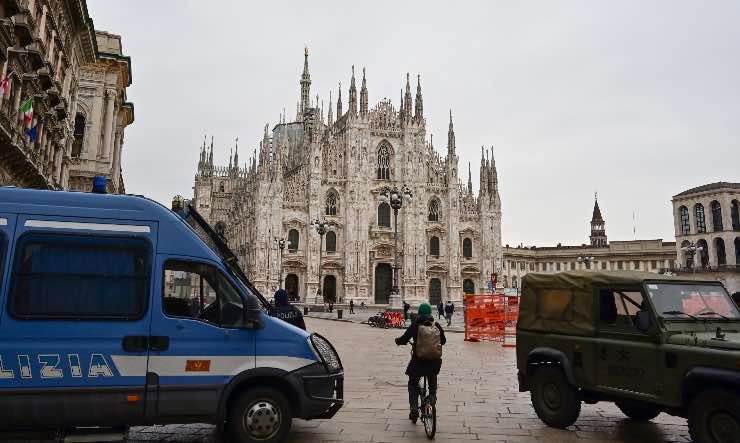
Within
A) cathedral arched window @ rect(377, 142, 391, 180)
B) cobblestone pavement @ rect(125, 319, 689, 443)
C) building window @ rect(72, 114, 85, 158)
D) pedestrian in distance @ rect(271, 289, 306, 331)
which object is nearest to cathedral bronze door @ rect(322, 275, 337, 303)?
cathedral arched window @ rect(377, 142, 391, 180)

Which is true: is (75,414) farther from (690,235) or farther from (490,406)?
(690,235)

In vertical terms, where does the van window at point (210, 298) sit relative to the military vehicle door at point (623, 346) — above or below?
above

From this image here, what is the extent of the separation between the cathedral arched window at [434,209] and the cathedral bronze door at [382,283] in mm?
6481

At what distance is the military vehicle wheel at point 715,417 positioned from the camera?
5094 mm

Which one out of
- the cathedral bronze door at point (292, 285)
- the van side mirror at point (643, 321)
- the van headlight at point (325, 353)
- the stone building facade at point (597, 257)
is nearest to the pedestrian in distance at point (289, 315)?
the van headlight at point (325, 353)

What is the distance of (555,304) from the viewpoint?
23.9 ft

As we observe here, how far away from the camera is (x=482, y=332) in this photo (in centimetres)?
1991

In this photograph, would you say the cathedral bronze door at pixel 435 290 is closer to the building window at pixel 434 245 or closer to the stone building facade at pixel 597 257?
the building window at pixel 434 245

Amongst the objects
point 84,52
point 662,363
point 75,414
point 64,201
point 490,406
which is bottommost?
point 490,406

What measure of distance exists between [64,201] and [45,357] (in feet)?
5.03

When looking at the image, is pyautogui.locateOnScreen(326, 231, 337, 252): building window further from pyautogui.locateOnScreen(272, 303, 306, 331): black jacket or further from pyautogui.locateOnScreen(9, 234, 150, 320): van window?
pyautogui.locateOnScreen(9, 234, 150, 320): van window

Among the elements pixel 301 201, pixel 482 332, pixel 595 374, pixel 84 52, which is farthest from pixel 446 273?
pixel 595 374

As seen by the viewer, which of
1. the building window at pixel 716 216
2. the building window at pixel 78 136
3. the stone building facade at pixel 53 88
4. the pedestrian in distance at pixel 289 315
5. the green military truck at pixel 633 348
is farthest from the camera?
the building window at pixel 716 216

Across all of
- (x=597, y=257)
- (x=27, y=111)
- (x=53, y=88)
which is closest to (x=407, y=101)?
(x=53, y=88)
